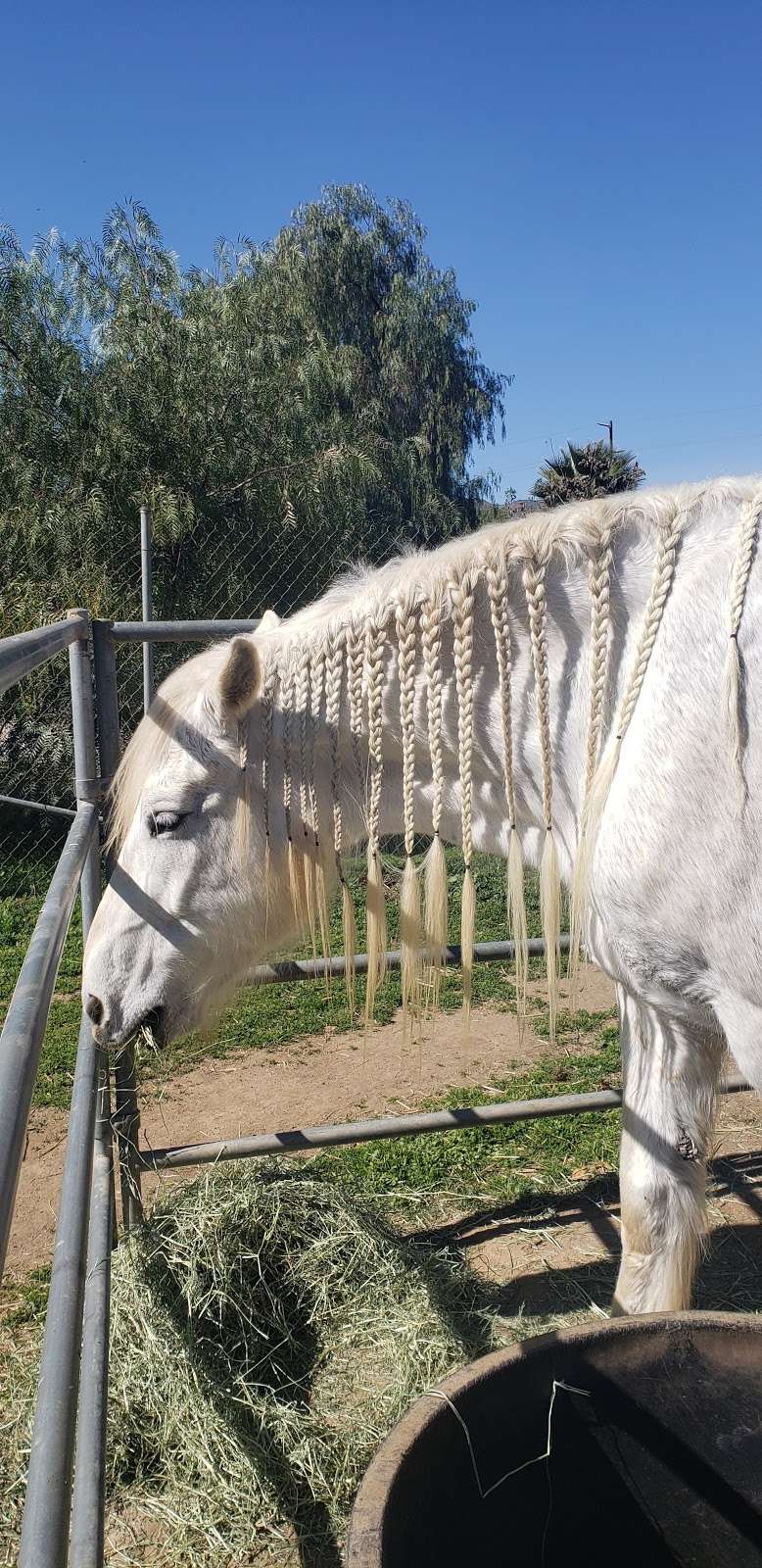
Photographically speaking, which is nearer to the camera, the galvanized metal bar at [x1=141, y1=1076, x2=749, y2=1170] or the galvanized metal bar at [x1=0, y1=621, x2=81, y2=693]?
the galvanized metal bar at [x1=0, y1=621, x2=81, y2=693]

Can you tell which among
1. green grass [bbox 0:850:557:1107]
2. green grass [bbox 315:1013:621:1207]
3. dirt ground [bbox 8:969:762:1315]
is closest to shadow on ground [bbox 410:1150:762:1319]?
dirt ground [bbox 8:969:762:1315]

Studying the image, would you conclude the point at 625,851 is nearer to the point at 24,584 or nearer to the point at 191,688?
the point at 191,688

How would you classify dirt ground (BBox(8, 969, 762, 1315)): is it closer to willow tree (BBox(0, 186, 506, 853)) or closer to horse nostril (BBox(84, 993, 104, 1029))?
horse nostril (BBox(84, 993, 104, 1029))

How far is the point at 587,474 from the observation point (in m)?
12.9

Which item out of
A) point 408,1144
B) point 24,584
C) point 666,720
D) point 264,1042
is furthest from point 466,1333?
point 24,584

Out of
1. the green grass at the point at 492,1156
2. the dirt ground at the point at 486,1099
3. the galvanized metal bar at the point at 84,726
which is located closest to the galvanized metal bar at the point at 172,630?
the galvanized metal bar at the point at 84,726

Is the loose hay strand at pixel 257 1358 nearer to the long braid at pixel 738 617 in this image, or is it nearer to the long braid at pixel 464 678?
the long braid at pixel 464 678

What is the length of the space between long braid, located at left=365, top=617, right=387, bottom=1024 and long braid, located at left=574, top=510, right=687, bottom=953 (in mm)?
547

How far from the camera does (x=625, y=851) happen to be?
164cm

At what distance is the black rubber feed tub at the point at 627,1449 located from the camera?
1495 millimetres

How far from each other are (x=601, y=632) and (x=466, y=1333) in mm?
1884

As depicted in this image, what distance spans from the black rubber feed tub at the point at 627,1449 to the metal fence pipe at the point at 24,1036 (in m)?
0.93

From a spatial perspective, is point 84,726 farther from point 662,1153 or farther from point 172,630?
point 662,1153

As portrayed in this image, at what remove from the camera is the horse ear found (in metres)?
2.04
